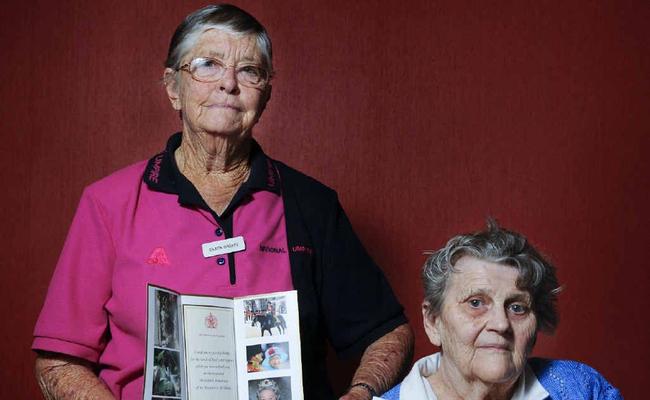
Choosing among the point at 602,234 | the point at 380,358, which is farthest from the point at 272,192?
the point at 602,234

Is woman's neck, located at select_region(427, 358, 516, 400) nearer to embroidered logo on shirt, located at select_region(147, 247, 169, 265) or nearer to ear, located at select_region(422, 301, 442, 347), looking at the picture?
ear, located at select_region(422, 301, 442, 347)

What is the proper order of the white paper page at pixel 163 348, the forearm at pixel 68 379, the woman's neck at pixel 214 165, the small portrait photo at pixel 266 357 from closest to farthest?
the white paper page at pixel 163 348, the small portrait photo at pixel 266 357, the forearm at pixel 68 379, the woman's neck at pixel 214 165

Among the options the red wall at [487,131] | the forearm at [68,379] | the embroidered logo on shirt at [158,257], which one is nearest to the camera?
the forearm at [68,379]

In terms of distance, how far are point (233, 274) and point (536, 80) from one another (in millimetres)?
1452

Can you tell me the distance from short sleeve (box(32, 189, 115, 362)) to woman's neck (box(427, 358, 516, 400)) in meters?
0.83

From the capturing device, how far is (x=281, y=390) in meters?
2.13

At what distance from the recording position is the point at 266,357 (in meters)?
2.13

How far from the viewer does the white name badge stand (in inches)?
92.5

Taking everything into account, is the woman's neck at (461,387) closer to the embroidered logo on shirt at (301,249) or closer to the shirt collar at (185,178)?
the embroidered logo on shirt at (301,249)

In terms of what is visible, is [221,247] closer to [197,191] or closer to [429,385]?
[197,191]

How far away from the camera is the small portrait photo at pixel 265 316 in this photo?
2.14m

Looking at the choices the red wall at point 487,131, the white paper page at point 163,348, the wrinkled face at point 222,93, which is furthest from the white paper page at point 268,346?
the red wall at point 487,131

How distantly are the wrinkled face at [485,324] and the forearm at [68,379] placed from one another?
2.67 ft

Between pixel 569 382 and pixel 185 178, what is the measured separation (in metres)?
1.11
